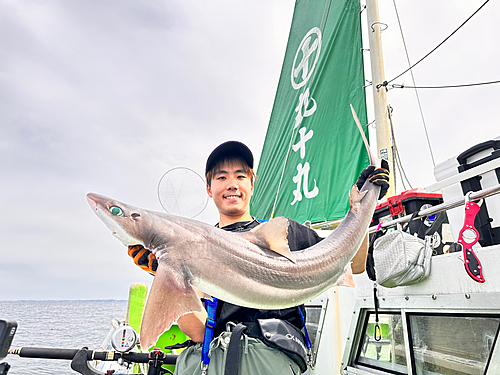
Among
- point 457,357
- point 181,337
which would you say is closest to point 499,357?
point 457,357

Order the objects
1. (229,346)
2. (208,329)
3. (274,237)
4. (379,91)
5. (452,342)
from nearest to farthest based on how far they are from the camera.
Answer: (274,237) < (229,346) < (208,329) < (452,342) < (379,91)

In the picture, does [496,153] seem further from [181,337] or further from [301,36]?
[301,36]

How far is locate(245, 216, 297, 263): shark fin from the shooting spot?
1.38 metres

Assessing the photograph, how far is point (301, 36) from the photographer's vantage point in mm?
8734

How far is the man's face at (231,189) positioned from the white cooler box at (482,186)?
1.50 meters

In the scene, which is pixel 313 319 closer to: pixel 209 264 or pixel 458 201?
pixel 458 201

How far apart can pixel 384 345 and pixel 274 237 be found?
2.34 meters

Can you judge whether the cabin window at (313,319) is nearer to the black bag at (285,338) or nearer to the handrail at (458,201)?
the handrail at (458,201)

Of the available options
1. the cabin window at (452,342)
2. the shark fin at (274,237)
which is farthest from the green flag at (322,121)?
the shark fin at (274,237)

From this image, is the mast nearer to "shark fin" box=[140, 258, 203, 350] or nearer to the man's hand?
the man's hand

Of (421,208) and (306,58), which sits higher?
(306,58)

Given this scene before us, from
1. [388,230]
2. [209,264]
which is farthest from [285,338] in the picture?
[388,230]

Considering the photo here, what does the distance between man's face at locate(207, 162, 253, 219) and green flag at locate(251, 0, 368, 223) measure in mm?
2617

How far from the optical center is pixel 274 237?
1.40 metres
